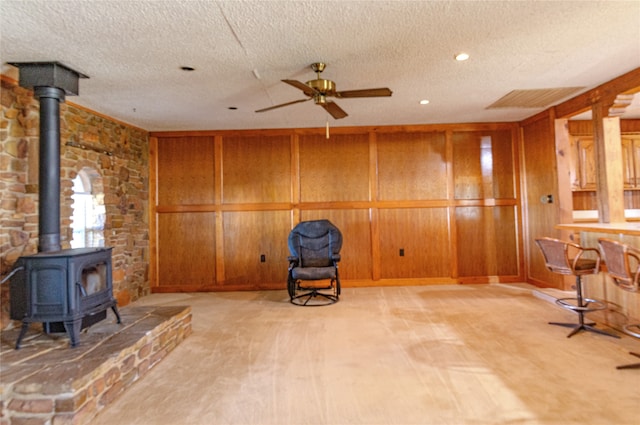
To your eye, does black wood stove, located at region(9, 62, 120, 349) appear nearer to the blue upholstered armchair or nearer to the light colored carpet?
the light colored carpet

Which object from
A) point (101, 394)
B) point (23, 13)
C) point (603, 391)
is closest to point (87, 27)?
point (23, 13)

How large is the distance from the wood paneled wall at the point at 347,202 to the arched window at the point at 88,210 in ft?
3.64

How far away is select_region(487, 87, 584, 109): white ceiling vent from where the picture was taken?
396 centimetres

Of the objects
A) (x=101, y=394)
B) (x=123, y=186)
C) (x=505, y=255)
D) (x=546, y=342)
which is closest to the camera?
(x=101, y=394)

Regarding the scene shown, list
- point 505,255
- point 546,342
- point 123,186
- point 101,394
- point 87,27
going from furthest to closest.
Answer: point 505,255
point 123,186
point 546,342
point 87,27
point 101,394

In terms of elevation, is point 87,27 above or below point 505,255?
above

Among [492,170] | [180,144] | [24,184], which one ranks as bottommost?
[24,184]

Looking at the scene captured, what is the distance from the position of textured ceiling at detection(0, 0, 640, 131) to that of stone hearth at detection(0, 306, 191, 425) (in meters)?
2.21

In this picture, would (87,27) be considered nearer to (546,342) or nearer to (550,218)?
(546,342)

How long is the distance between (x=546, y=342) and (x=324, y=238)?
2.79m

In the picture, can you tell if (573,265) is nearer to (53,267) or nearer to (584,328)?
(584,328)

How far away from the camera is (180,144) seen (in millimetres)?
5473

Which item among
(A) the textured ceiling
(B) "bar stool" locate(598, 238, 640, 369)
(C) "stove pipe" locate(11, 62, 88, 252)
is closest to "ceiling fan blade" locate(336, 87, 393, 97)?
(A) the textured ceiling

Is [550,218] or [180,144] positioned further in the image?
[180,144]
